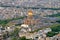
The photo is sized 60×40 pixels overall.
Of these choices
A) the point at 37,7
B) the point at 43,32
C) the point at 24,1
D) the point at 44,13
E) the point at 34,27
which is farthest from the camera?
the point at 24,1

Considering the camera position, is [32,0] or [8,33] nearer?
[8,33]

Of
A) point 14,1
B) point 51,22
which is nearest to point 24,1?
point 14,1

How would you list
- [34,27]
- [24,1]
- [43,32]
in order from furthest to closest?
[24,1], [34,27], [43,32]

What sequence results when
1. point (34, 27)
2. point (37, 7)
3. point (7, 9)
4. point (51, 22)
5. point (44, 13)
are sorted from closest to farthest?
point (34, 27) < point (51, 22) < point (44, 13) < point (7, 9) < point (37, 7)

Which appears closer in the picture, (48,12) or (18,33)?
(18,33)

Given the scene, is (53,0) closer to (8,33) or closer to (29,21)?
(29,21)

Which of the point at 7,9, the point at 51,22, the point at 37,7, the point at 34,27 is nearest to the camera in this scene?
the point at 34,27

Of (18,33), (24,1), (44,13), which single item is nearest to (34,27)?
(18,33)

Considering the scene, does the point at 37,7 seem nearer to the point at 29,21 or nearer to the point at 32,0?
the point at 32,0
